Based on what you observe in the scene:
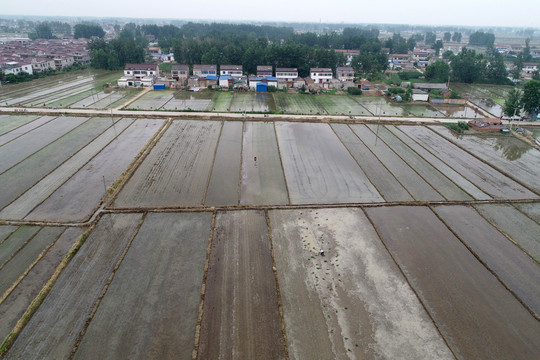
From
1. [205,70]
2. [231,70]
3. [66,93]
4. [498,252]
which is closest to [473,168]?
[498,252]

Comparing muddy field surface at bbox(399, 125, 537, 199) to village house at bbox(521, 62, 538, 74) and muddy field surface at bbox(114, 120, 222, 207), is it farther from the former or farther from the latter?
village house at bbox(521, 62, 538, 74)

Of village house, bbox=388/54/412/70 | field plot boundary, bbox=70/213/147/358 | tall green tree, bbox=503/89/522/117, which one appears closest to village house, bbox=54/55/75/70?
field plot boundary, bbox=70/213/147/358

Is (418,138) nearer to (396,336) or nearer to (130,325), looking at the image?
(396,336)

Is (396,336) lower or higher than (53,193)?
lower

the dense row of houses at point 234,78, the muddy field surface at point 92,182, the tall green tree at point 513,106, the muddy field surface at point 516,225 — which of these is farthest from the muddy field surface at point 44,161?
the tall green tree at point 513,106

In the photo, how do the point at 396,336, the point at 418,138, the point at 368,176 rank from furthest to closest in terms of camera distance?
1. the point at 418,138
2. the point at 368,176
3. the point at 396,336

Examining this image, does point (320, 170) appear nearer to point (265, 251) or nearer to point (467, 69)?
point (265, 251)

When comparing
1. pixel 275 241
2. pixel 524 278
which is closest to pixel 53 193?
pixel 275 241
